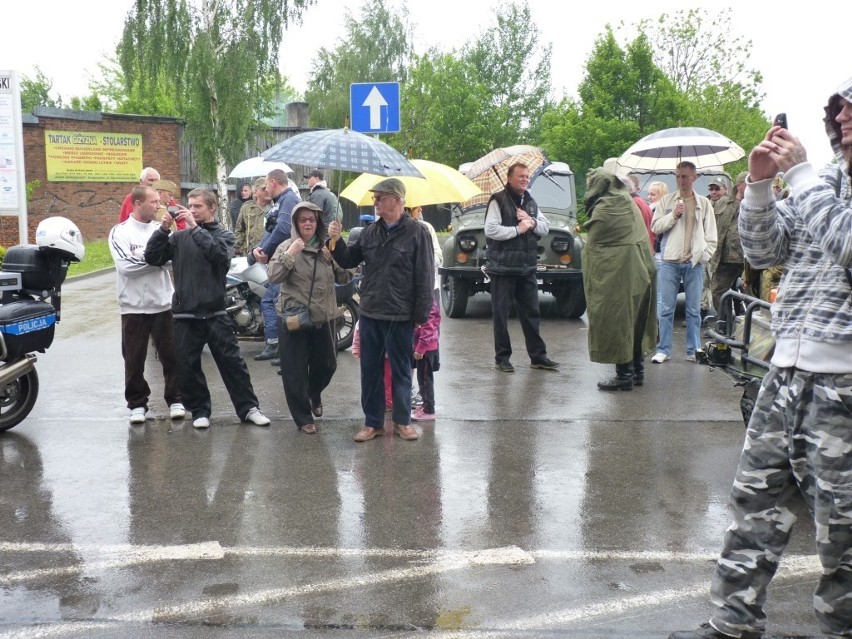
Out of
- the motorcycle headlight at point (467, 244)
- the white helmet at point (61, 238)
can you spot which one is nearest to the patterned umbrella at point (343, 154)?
the white helmet at point (61, 238)

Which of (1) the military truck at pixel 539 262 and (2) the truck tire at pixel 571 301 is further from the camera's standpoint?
(2) the truck tire at pixel 571 301

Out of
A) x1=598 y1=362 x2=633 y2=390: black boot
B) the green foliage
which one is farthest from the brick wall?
x1=598 y1=362 x2=633 y2=390: black boot

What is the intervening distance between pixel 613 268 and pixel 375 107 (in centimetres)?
442

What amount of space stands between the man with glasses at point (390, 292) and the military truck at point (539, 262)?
533cm

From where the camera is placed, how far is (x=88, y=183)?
87.1 ft

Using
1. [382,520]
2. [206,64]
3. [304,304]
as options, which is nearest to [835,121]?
[382,520]

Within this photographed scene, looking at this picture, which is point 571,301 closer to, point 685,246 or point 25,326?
point 685,246

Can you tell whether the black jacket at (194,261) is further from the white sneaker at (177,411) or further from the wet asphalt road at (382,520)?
the wet asphalt road at (382,520)

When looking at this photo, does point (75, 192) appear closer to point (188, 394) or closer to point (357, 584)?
point (188, 394)

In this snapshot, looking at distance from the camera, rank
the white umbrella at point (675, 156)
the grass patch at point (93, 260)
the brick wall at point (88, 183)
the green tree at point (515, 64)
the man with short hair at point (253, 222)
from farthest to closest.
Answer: the green tree at point (515, 64)
the brick wall at point (88, 183)
the grass patch at point (93, 260)
the man with short hair at point (253, 222)
the white umbrella at point (675, 156)

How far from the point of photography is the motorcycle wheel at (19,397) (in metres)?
7.22

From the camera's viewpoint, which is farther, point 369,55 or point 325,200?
point 369,55

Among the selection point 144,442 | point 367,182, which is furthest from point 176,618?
point 367,182

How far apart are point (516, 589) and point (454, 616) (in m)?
0.39
